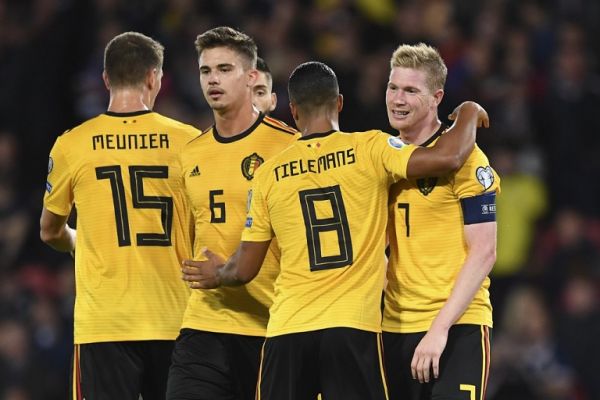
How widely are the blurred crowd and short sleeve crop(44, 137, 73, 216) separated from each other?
16.1 ft

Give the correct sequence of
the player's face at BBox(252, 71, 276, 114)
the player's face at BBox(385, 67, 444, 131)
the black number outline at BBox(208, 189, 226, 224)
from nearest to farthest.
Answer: the player's face at BBox(385, 67, 444, 131) → the black number outline at BBox(208, 189, 226, 224) → the player's face at BBox(252, 71, 276, 114)

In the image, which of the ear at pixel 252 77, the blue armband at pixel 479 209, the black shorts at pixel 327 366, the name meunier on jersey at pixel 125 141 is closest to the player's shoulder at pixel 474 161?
the blue armband at pixel 479 209

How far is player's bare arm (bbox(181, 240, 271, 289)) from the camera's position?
23.3 feet

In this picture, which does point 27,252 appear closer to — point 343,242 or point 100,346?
point 100,346

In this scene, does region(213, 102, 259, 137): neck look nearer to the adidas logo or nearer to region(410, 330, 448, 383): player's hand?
the adidas logo

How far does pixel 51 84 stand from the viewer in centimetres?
1470

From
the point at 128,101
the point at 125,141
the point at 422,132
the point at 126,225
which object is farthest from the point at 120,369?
the point at 422,132

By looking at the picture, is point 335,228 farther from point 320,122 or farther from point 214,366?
point 214,366

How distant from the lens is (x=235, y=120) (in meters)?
7.66

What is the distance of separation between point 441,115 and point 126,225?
5.18m

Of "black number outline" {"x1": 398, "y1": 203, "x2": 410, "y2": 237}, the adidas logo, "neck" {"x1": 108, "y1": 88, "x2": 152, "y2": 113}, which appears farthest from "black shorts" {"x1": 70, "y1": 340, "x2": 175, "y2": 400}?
"black number outline" {"x1": 398, "y1": 203, "x2": 410, "y2": 237}

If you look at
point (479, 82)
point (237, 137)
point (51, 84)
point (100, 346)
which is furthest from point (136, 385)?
point (51, 84)

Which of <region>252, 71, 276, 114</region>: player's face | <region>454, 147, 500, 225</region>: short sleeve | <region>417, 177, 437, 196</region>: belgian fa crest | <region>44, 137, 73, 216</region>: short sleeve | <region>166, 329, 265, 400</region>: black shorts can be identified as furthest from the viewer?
<region>252, 71, 276, 114</region>: player's face

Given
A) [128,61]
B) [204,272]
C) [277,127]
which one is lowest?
[204,272]
